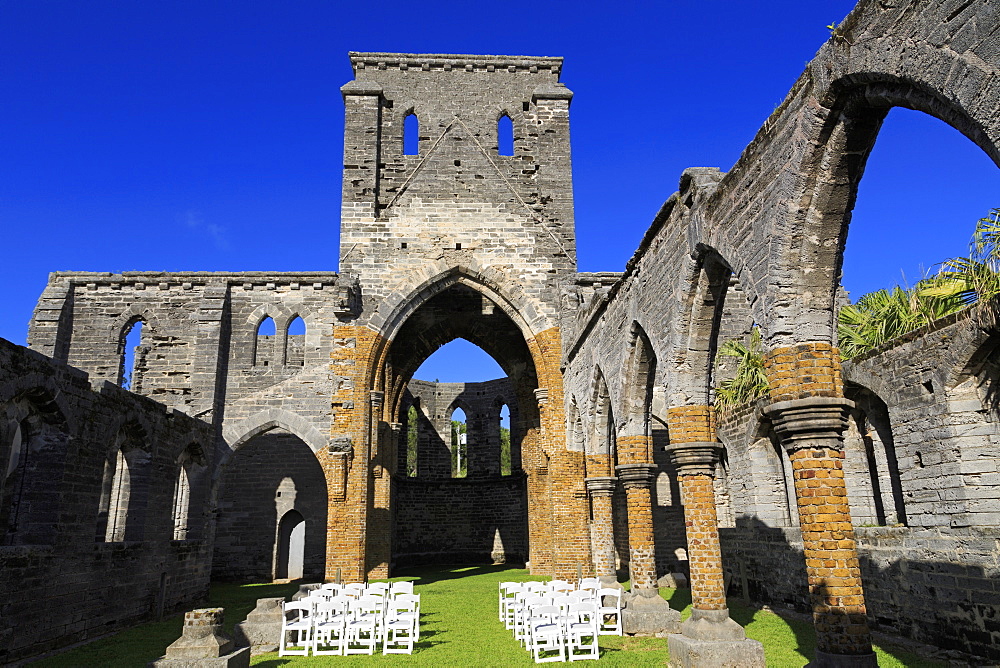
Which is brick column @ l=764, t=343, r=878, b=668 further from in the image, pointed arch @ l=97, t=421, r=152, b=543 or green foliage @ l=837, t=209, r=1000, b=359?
pointed arch @ l=97, t=421, r=152, b=543

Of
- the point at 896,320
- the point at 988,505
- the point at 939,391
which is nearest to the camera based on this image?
the point at 988,505

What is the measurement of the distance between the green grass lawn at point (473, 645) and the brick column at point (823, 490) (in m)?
2.32

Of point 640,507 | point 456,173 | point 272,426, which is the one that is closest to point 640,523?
point 640,507

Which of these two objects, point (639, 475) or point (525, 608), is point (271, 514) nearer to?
point (525, 608)

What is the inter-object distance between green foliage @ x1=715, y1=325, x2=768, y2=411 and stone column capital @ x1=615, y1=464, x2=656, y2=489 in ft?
9.73

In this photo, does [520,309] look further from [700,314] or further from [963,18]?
[963,18]

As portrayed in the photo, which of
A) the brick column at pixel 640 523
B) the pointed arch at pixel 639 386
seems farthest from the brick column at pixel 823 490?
the pointed arch at pixel 639 386

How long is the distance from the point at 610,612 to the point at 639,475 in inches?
109

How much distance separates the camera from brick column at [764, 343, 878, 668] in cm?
530

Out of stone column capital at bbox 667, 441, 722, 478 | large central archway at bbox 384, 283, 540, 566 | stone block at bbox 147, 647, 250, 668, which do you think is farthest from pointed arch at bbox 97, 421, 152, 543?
large central archway at bbox 384, 283, 540, 566

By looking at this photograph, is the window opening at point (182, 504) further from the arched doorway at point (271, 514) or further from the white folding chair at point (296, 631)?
the white folding chair at point (296, 631)

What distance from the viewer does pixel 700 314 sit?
8.49 m

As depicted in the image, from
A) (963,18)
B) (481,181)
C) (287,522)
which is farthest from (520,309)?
(963,18)

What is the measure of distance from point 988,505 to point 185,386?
17.2m
